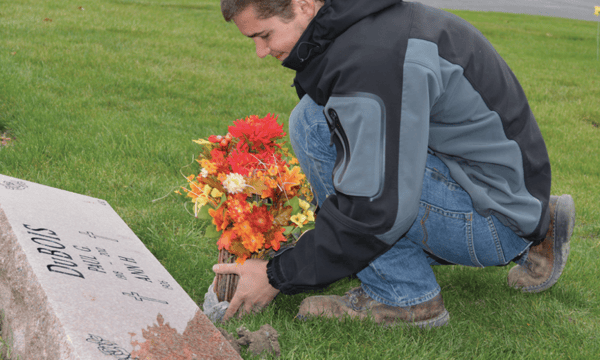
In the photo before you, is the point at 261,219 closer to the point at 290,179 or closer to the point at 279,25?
the point at 290,179

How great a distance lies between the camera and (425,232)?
2195 mm

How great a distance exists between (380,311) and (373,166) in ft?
3.22

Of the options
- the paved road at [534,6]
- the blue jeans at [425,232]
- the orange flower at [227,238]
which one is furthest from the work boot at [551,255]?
the paved road at [534,6]

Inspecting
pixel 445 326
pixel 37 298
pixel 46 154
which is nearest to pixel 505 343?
pixel 445 326

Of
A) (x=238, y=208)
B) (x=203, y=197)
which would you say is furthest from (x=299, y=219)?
(x=203, y=197)

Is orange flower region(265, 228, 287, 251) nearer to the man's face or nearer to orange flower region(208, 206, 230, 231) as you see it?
orange flower region(208, 206, 230, 231)

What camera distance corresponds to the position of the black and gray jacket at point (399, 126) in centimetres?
164

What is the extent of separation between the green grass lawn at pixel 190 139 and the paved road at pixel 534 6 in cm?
1287

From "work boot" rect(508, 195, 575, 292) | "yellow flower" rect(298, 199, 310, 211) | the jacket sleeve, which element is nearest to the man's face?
the jacket sleeve

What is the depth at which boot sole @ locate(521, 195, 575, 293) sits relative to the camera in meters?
2.47

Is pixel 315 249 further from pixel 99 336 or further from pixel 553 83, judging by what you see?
pixel 553 83

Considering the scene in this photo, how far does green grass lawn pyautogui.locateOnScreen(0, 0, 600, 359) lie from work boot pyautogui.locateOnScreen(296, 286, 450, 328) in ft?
0.17

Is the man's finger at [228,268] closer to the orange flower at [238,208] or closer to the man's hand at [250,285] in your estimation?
the man's hand at [250,285]

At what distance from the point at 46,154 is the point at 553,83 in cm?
863
